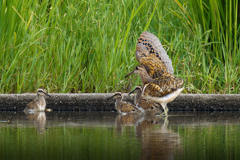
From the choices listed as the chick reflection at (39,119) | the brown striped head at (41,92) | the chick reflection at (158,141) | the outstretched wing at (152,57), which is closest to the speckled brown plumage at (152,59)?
the outstretched wing at (152,57)

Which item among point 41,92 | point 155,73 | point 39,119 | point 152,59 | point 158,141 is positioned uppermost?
point 152,59

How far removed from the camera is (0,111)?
911cm

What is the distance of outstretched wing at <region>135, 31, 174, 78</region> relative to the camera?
911 cm

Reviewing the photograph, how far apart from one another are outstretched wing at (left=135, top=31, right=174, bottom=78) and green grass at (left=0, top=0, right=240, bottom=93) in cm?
61

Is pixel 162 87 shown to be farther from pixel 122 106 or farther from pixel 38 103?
pixel 38 103

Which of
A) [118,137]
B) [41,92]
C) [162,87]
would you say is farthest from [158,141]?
[41,92]

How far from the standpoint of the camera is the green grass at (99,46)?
9.71 metres

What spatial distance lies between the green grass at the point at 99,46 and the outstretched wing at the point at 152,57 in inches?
23.8

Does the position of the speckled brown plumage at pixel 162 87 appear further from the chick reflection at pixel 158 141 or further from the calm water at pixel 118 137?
the chick reflection at pixel 158 141

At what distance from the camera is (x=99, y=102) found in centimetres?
927

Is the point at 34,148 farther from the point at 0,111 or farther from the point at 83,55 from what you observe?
the point at 83,55

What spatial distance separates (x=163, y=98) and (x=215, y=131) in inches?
83.6

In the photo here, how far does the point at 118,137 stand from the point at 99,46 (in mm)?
4532

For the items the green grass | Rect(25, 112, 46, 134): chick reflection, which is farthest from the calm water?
the green grass
